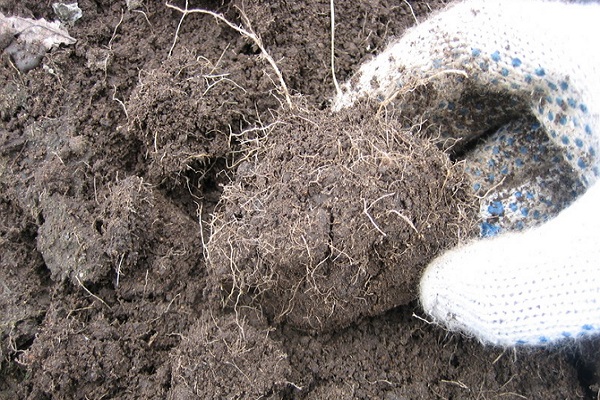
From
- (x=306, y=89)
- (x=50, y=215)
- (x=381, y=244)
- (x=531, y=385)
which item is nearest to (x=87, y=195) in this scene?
(x=50, y=215)

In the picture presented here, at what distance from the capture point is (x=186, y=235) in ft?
4.55

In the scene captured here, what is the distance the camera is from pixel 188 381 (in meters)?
1.19

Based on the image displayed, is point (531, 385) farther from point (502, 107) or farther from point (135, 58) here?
point (135, 58)

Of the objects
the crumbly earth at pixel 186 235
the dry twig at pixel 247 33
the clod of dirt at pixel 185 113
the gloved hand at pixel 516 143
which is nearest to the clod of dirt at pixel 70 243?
the crumbly earth at pixel 186 235

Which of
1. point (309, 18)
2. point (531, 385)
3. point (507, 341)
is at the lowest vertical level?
point (531, 385)

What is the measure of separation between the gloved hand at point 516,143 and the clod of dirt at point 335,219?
11 cm

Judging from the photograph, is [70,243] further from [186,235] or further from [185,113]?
[185,113]

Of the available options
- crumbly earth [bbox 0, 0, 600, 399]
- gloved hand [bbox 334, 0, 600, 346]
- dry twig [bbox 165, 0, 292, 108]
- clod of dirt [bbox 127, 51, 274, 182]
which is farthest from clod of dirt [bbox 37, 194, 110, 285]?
gloved hand [bbox 334, 0, 600, 346]

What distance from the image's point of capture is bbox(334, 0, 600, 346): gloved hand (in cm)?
117

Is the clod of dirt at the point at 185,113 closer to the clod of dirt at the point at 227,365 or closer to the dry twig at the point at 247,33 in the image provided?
the dry twig at the point at 247,33

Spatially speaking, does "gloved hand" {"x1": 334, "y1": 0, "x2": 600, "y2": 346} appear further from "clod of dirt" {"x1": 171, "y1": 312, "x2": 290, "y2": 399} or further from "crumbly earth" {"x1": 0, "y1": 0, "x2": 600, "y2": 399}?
"clod of dirt" {"x1": 171, "y1": 312, "x2": 290, "y2": 399}

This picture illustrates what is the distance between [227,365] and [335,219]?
43 centimetres

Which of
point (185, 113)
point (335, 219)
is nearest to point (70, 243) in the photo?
point (185, 113)

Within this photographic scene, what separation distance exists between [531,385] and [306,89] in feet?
3.33
